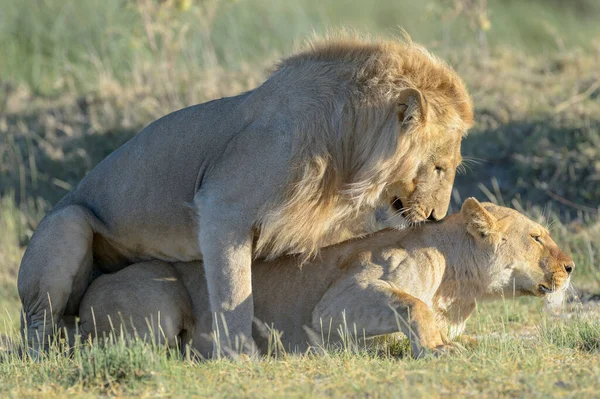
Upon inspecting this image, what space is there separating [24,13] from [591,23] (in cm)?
945

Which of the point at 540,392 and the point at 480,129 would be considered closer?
the point at 540,392

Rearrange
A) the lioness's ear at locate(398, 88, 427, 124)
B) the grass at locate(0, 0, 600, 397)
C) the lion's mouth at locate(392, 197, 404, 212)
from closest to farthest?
the grass at locate(0, 0, 600, 397), the lioness's ear at locate(398, 88, 427, 124), the lion's mouth at locate(392, 197, 404, 212)

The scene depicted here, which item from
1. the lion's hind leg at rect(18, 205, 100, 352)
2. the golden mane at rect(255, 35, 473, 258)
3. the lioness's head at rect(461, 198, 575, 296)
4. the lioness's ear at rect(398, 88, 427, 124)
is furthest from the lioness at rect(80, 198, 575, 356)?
the lioness's ear at rect(398, 88, 427, 124)

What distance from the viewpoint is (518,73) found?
12062 millimetres

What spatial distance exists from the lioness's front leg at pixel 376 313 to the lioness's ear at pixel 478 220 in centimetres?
73

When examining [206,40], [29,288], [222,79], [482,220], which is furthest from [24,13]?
[482,220]

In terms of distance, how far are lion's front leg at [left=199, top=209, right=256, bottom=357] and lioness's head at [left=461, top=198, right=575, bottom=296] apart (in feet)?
4.70

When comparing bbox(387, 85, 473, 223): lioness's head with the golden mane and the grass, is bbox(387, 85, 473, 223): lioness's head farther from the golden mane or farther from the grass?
the grass

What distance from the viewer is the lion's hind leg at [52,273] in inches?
251

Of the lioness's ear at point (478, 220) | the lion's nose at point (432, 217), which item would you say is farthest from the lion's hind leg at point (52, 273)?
the lioness's ear at point (478, 220)

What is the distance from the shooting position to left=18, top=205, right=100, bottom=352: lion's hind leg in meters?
6.38

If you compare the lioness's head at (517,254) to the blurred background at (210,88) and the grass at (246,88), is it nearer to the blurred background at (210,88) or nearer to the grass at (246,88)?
the grass at (246,88)

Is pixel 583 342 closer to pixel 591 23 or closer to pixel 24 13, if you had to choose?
pixel 24 13

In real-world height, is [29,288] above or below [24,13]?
below
